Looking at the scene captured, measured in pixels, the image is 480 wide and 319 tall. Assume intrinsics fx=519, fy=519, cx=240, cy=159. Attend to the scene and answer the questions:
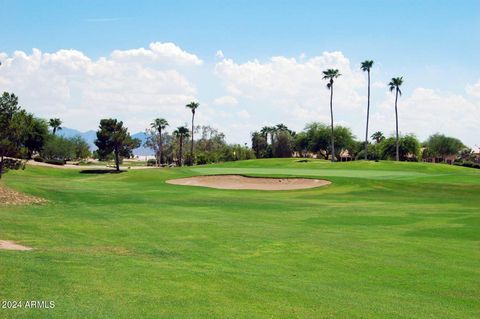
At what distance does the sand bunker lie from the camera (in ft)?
190

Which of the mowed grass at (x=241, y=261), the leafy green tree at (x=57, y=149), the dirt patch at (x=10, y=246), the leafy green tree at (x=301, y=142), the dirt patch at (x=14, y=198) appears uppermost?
the leafy green tree at (x=301, y=142)

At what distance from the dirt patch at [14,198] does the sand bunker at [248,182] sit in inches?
1022

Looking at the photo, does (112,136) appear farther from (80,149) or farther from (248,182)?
(80,149)

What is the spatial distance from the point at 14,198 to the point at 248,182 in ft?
104

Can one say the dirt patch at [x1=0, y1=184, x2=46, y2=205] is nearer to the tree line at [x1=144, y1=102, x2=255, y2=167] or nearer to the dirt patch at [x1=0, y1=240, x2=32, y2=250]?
the dirt patch at [x1=0, y1=240, x2=32, y2=250]

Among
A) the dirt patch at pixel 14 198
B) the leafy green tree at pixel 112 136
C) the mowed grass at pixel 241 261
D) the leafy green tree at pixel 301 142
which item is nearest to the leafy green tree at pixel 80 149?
the leafy green tree at pixel 112 136

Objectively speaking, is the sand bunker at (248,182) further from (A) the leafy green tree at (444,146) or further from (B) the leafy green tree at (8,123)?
(A) the leafy green tree at (444,146)

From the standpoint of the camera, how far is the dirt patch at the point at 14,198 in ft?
108

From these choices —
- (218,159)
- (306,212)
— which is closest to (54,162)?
(218,159)

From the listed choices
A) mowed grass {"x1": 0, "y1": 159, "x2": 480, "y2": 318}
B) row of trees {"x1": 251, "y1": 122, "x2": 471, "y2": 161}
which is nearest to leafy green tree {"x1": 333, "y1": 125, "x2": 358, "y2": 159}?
row of trees {"x1": 251, "y1": 122, "x2": 471, "y2": 161}

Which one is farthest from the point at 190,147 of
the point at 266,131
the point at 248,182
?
the point at 248,182

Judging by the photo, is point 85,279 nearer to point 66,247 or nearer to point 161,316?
point 161,316

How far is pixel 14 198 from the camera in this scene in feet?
112

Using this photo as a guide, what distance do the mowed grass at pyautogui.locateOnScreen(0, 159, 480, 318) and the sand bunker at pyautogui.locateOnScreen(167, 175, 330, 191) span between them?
22.1m
